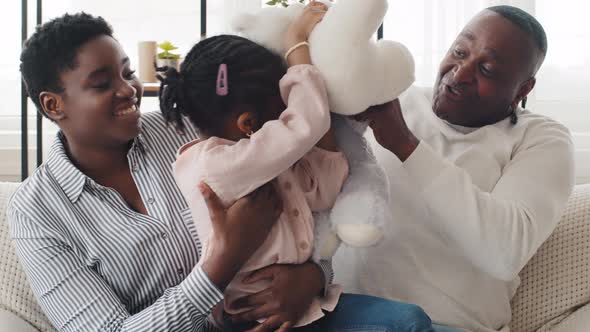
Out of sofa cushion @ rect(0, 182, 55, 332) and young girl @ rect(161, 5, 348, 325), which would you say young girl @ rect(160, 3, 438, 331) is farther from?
sofa cushion @ rect(0, 182, 55, 332)

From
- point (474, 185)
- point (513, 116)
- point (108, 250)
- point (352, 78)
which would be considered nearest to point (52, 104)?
point (108, 250)

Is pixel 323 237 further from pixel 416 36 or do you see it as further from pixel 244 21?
pixel 416 36

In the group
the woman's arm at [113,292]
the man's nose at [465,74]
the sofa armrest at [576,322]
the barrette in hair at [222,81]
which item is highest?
the barrette in hair at [222,81]

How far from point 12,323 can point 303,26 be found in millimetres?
917

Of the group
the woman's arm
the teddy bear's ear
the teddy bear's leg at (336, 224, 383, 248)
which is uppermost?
the teddy bear's ear

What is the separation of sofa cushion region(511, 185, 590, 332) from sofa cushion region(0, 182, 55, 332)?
1143mm

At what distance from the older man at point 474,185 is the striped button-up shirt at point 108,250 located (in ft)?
0.80

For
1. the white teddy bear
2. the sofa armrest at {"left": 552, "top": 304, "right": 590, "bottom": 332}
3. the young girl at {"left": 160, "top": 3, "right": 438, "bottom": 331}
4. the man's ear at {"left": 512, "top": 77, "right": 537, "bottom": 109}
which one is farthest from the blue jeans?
the man's ear at {"left": 512, "top": 77, "right": 537, "bottom": 109}

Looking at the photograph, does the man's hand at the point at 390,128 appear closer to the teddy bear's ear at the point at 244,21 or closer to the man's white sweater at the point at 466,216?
the man's white sweater at the point at 466,216

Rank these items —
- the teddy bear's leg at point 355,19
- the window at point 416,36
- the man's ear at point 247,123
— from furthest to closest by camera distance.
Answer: the window at point 416,36, the man's ear at point 247,123, the teddy bear's leg at point 355,19

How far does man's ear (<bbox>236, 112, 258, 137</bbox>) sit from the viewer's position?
1214 millimetres

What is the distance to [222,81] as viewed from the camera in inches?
46.9

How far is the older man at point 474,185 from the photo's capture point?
133 cm

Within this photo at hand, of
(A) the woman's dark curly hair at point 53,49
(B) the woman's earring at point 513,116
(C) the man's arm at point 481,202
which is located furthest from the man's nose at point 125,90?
(B) the woman's earring at point 513,116
